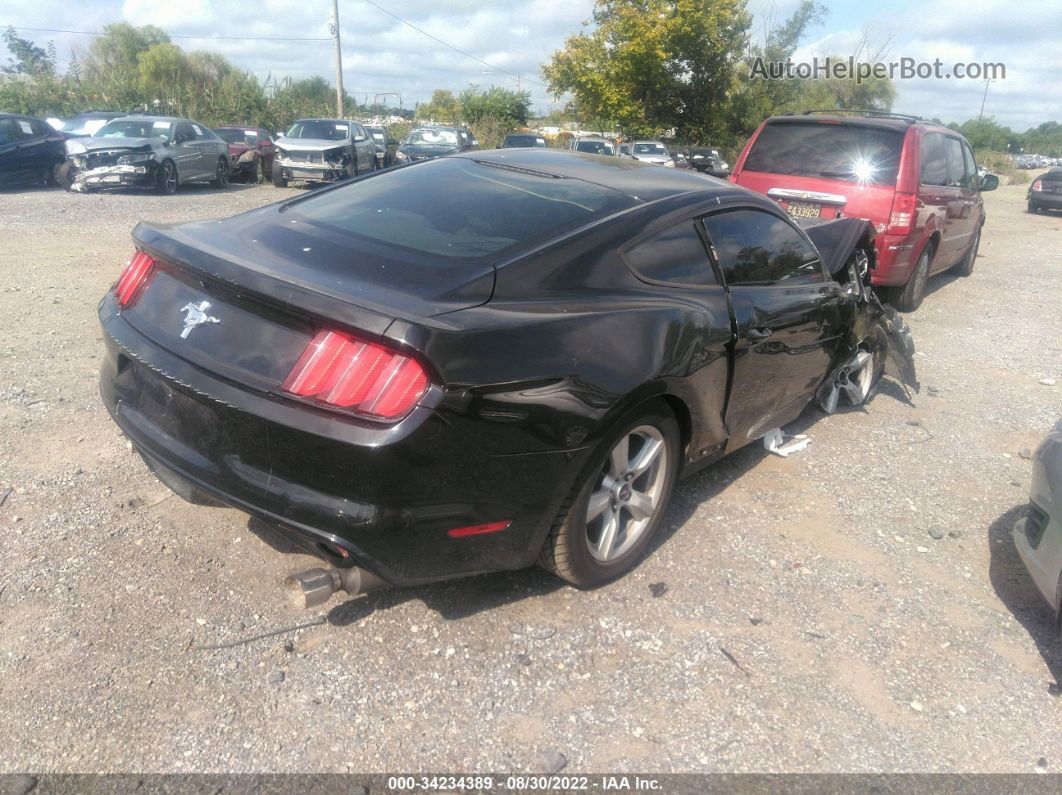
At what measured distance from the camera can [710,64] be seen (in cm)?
3628

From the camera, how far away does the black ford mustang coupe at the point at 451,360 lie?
93.4 inches

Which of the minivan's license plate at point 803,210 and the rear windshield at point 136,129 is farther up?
the rear windshield at point 136,129

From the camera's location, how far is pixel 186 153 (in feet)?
54.4

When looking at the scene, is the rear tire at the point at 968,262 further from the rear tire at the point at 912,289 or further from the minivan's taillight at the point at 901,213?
the minivan's taillight at the point at 901,213

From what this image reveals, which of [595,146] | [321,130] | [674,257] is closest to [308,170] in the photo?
[321,130]

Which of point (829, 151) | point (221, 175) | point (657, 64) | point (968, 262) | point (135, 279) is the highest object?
point (657, 64)

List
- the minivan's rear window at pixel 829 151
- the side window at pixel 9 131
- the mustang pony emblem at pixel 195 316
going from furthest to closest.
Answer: the side window at pixel 9 131, the minivan's rear window at pixel 829 151, the mustang pony emblem at pixel 195 316

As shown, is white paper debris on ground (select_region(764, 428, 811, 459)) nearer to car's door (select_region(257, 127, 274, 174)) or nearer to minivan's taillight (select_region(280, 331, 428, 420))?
minivan's taillight (select_region(280, 331, 428, 420))

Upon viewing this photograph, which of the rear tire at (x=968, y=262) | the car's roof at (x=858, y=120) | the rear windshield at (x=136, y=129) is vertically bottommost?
the rear tire at (x=968, y=262)

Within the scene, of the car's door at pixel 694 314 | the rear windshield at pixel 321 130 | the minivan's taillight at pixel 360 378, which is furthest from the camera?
the rear windshield at pixel 321 130

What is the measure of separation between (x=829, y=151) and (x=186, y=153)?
13374 mm

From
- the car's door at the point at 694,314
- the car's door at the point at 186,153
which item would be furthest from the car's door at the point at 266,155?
the car's door at the point at 694,314

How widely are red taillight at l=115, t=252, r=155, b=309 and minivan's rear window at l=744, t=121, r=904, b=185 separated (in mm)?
6485

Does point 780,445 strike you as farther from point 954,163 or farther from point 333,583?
point 954,163
